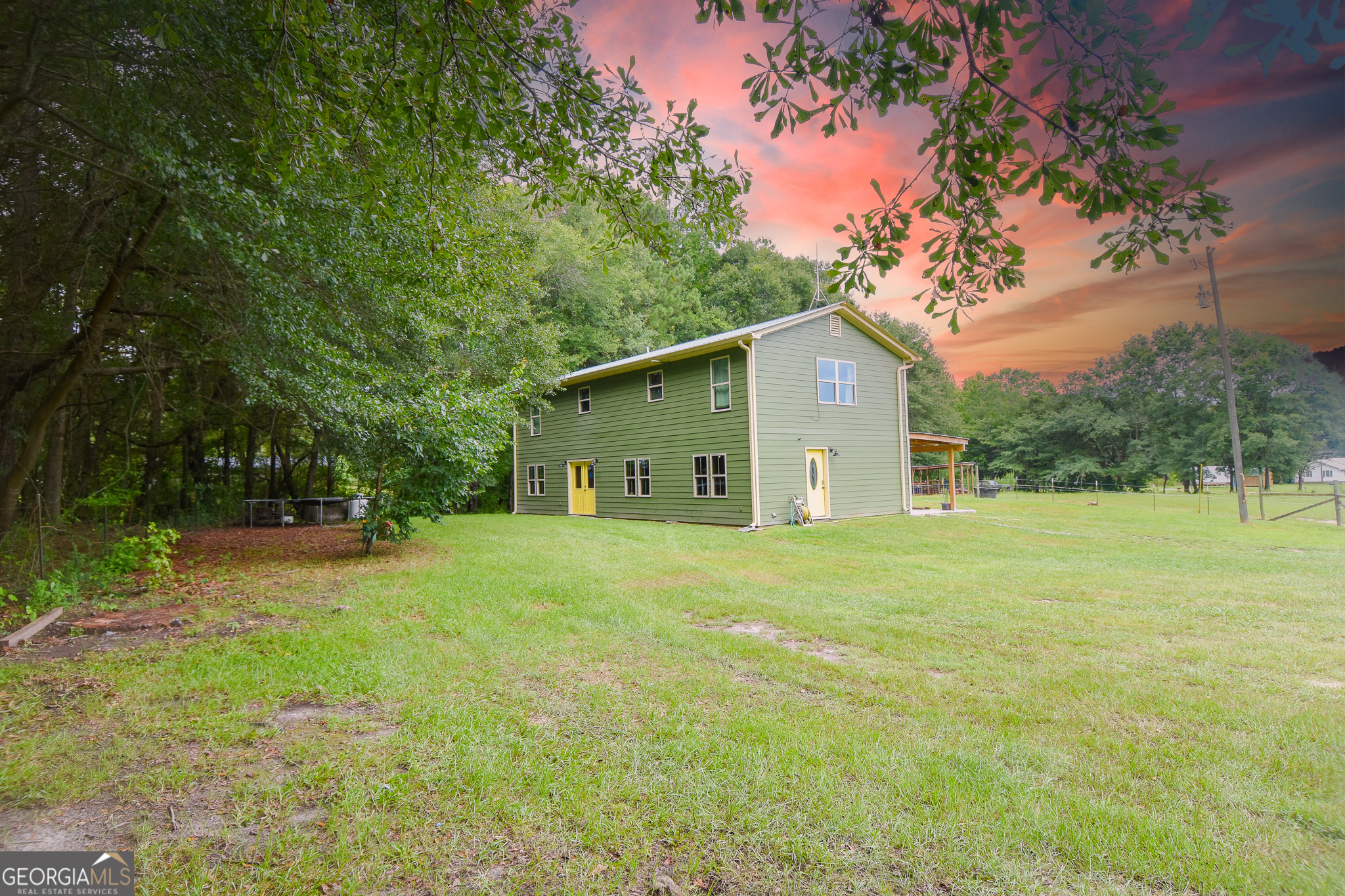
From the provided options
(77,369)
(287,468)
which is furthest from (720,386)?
(287,468)

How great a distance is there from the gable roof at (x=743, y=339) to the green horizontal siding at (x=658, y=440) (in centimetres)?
36

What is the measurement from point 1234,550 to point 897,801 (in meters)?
11.1

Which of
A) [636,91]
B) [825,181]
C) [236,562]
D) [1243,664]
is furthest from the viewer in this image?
[236,562]

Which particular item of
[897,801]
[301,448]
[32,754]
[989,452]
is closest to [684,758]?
[897,801]

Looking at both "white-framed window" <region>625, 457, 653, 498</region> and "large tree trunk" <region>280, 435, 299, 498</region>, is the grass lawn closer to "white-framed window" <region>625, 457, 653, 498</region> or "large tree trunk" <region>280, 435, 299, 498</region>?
"white-framed window" <region>625, 457, 653, 498</region>

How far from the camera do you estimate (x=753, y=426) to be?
46.3ft

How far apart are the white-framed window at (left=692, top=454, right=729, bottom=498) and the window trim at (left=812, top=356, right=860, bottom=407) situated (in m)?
3.29

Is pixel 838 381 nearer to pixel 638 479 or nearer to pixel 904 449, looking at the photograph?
pixel 904 449

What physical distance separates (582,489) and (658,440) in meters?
4.12

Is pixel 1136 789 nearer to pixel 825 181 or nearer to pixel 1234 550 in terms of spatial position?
pixel 825 181

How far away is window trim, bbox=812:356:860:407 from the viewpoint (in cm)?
1569

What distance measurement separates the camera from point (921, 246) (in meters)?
2.99

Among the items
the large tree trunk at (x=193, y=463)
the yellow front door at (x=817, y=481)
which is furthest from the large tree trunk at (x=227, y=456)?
the yellow front door at (x=817, y=481)

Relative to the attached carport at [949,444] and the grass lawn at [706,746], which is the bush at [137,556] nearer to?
the grass lawn at [706,746]
